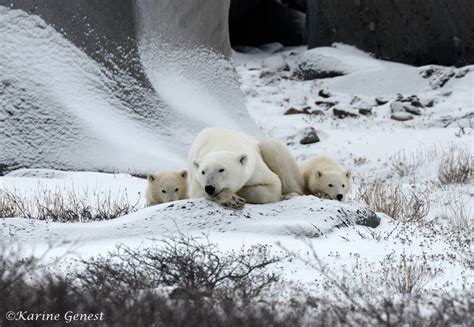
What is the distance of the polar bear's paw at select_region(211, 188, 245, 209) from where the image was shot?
6.71 metres

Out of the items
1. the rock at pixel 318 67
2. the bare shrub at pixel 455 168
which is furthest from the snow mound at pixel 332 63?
the bare shrub at pixel 455 168

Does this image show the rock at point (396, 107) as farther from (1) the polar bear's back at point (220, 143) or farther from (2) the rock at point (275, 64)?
(1) the polar bear's back at point (220, 143)

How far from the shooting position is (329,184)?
27.4 ft

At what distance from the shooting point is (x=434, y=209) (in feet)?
35.6

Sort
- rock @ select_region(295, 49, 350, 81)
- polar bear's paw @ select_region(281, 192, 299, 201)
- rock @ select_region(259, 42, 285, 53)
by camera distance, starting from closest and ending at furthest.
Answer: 1. polar bear's paw @ select_region(281, 192, 299, 201)
2. rock @ select_region(295, 49, 350, 81)
3. rock @ select_region(259, 42, 285, 53)

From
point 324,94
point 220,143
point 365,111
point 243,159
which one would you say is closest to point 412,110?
point 365,111

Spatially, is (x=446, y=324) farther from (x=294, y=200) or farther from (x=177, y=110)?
(x=177, y=110)

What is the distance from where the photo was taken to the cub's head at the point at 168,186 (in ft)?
28.1

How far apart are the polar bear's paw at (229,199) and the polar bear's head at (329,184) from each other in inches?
66.8

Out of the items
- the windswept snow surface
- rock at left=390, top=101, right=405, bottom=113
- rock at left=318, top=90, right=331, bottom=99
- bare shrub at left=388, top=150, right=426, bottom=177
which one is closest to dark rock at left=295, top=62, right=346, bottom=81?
rock at left=318, top=90, right=331, bottom=99

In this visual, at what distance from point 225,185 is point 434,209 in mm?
4828

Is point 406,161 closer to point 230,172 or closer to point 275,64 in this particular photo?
point 230,172

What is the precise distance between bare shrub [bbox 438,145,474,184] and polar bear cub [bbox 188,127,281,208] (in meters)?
5.17

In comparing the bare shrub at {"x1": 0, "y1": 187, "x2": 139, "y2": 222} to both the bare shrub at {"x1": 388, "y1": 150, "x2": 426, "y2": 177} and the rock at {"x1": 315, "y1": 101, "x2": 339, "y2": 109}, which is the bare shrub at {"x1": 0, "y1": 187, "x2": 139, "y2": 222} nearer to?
the bare shrub at {"x1": 388, "y1": 150, "x2": 426, "y2": 177}
